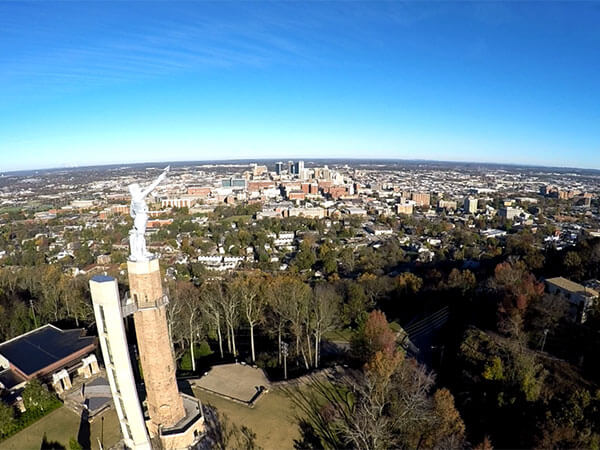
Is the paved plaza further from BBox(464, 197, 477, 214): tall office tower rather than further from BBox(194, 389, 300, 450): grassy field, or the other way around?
BBox(464, 197, 477, 214): tall office tower

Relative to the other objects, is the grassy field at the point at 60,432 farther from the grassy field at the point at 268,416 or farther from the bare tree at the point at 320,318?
the bare tree at the point at 320,318

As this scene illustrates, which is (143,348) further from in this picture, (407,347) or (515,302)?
(515,302)

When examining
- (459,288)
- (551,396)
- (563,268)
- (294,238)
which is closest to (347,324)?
(459,288)

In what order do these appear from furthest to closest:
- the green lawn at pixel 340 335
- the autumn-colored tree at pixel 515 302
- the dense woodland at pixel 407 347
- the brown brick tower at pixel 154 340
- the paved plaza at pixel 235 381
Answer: the green lawn at pixel 340 335
the autumn-colored tree at pixel 515 302
the paved plaza at pixel 235 381
the dense woodland at pixel 407 347
the brown brick tower at pixel 154 340

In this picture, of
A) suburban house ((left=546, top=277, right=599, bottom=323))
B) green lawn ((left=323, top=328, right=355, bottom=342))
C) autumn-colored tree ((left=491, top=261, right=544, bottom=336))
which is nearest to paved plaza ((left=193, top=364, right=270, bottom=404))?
green lawn ((left=323, top=328, right=355, bottom=342))

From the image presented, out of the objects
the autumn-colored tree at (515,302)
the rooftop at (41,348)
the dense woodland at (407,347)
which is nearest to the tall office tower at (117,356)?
the dense woodland at (407,347)
